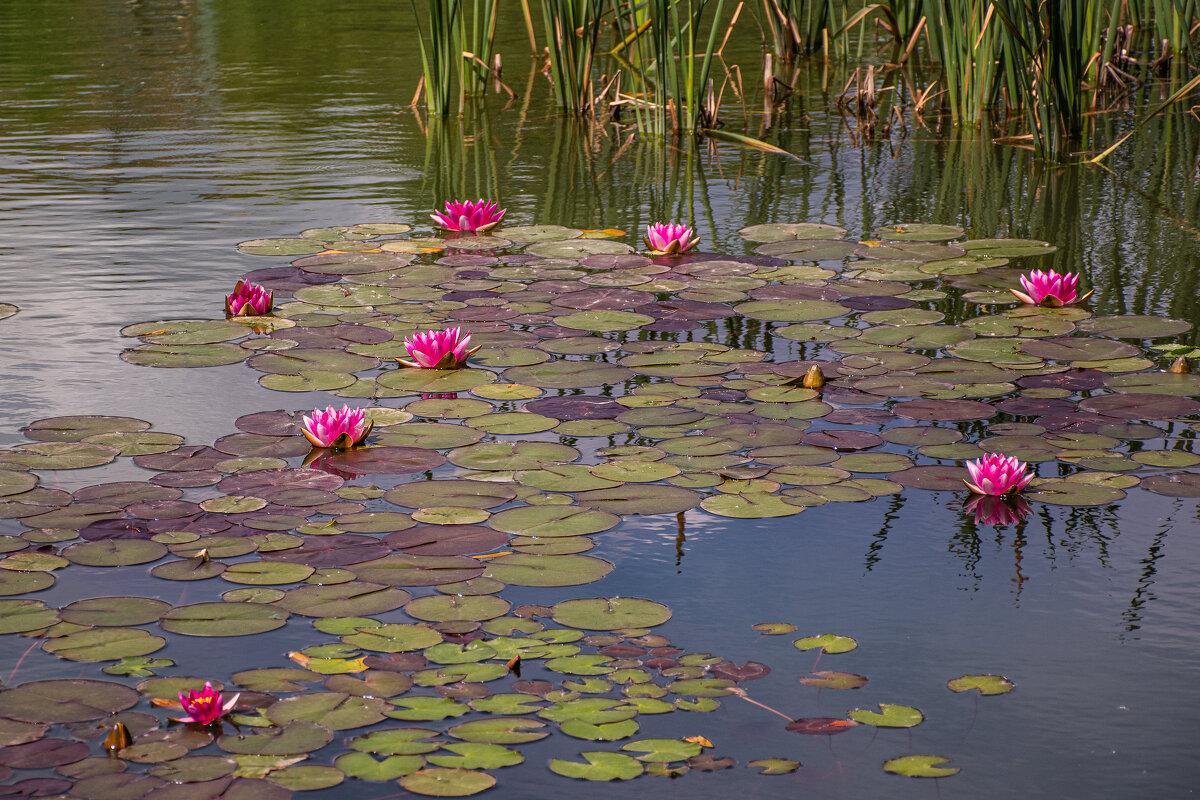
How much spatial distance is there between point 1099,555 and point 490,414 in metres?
1.60

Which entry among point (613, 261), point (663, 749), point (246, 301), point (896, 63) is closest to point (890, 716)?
point (663, 749)

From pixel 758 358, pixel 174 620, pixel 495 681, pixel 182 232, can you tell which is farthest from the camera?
pixel 182 232

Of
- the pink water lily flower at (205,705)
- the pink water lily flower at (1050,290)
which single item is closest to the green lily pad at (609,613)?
the pink water lily flower at (205,705)

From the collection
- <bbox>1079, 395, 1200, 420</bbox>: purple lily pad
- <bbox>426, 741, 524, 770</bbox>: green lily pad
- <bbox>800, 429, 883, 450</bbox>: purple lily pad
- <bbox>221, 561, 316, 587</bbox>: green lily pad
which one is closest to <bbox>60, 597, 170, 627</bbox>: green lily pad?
<bbox>221, 561, 316, 587</bbox>: green lily pad

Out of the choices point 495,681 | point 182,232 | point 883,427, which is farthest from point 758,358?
point 182,232

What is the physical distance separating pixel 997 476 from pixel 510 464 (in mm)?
1151

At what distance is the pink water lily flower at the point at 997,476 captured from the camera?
9.41 ft

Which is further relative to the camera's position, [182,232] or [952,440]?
[182,232]

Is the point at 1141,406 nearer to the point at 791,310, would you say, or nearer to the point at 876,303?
the point at 876,303

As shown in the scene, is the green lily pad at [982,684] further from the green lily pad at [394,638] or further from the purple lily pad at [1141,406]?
the purple lily pad at [1141,406]

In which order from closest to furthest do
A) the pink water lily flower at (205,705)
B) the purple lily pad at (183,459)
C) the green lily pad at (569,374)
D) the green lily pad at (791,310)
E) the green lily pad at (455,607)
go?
the pink water lily flower at (205,705) < the green lily pad at (455,607) < the purple lily pad at (183,459) < the green lily pad at (569,374) < the green lily pad at (791,310)

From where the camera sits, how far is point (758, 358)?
3.89 m

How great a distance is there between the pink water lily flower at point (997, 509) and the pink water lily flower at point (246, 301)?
98.8 inches

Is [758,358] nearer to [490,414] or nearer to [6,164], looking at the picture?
[490,414]
